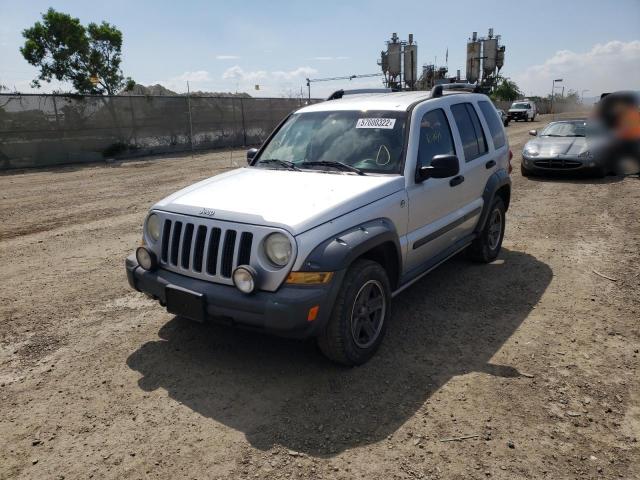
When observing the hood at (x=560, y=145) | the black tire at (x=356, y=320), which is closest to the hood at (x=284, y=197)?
the black tire at (x=356, y=320)

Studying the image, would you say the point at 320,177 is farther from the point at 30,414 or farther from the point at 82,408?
the point at 30,414

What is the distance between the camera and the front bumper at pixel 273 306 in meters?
3.04

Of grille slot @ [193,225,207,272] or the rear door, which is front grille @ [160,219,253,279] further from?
the rear door

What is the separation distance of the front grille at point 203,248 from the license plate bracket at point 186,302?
16 centimetres

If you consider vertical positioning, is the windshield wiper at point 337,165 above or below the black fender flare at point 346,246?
above

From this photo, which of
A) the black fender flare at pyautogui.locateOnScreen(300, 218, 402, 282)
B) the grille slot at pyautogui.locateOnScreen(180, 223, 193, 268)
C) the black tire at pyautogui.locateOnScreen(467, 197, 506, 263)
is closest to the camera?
the black fender flare at pyautogui.locateOnScreen(300, 218, 402, 282)

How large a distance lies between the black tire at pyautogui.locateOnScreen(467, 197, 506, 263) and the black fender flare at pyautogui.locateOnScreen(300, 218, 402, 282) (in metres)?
2.40

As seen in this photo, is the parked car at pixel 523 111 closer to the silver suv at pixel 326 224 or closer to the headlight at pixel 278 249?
the silver suv at pixel 326 224

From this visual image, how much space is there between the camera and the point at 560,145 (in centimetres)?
1191

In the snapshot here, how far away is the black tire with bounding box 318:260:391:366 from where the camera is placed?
3.30m

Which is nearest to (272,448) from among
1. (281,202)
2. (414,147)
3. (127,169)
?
(281,202)

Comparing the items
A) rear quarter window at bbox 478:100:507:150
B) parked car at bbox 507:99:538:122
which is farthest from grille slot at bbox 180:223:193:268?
parked car at bbox 507:99:538:122

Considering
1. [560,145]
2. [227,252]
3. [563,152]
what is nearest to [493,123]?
[227,252]

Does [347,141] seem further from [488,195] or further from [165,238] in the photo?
[488,195]
